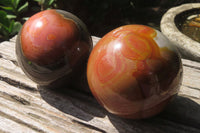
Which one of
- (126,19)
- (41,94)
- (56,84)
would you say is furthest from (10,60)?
(126,19)

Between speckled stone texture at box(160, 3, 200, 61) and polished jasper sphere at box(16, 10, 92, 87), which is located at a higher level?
polished jasper sphere at box(16, 10, 92, 87)

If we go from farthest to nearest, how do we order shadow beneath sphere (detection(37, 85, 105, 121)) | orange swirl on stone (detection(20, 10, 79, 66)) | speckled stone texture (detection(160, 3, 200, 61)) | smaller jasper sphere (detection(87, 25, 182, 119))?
speckled stone texture (detection(160, 3, 200, 61)), shadow beneath sphere (detection(37, 85, 105, 121)), orange swirl on stone (detection(20, 10, 79, 66)), smaller jasper sphere (detection(87, 25, 182, 119))

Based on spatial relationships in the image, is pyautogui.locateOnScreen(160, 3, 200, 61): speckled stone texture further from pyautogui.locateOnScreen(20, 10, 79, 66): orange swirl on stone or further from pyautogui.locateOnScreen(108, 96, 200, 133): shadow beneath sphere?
pyautogui.locateOnScreen(20, 10, 79, 66): orange swirl on stone

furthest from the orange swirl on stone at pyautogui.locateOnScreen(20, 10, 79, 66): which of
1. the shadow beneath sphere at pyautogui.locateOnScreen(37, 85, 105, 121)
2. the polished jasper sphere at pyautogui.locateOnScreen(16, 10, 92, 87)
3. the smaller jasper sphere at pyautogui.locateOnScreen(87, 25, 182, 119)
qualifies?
the shadow beneath sphere at pyautogui.locateOnScreen(37, 85, 105, 121)

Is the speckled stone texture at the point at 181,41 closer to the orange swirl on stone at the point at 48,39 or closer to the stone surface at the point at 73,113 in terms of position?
the stone surface at the point at 73,113

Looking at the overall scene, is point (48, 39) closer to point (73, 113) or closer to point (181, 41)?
point (73, 113)

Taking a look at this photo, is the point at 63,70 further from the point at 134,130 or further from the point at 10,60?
the point at 10,60
